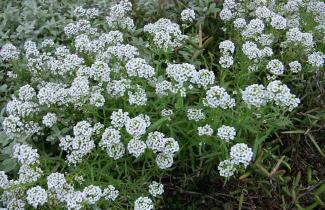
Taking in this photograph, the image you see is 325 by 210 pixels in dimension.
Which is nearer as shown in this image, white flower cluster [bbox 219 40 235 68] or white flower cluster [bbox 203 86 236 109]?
white flower cluster [bbox 203 86 236 109]

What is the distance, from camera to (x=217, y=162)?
3.95 meters

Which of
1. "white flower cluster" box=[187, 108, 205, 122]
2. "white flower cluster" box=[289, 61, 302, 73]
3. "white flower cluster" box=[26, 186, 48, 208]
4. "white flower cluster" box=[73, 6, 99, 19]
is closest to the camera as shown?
"white flower cluster" box=[26, 186, 48, 208]

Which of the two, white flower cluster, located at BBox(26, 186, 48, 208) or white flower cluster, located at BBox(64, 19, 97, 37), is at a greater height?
white flower cluster, located at BBox(64, 19, 97, 37)

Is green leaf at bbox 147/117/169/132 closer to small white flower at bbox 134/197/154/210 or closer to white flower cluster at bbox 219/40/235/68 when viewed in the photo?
small white flower at bbox 134/197/154/210

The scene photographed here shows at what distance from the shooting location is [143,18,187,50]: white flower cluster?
4.09 meters

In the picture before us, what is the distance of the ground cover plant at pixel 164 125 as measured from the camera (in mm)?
3518

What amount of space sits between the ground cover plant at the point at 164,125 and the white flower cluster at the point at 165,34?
1 cm

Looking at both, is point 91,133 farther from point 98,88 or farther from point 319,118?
point 319,118

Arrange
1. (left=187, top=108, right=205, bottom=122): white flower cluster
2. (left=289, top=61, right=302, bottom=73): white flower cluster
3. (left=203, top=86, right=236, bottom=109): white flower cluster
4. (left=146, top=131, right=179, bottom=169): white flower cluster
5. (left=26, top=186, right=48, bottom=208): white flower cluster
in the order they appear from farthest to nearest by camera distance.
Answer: (left=289, top=61, right=302, bottom=73): white flower cluster → (left=187, top=108, right=205, bottom=122): white flower cluster → (left=203, top=86, right=236, bottom=109): white flower cluster → (left=146, top=131, right=179, bottom=169): white flower cluster → (left=26, top=186, right=48, bottom=208): white flower cluster

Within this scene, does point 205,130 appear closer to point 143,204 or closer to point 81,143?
point 143,204

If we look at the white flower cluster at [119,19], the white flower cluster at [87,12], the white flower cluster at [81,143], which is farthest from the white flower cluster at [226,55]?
the white flower cluster at [87,12]

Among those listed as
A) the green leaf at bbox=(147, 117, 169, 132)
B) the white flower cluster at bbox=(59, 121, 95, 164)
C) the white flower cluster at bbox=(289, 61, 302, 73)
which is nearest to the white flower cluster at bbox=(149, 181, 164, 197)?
the green leaf at bbox=(147, 117, 169, 132)

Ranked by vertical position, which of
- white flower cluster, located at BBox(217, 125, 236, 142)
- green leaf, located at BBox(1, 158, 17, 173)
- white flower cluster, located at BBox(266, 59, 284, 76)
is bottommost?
green leaf, located at BBox(1, 158, 17, 173)

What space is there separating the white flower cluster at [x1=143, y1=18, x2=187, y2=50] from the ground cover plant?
0.01m
